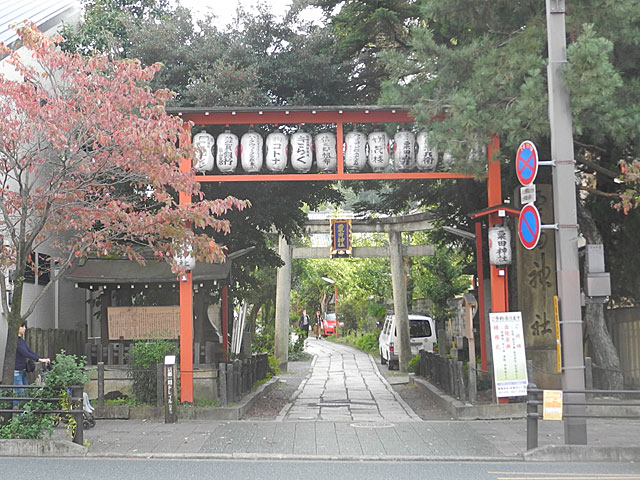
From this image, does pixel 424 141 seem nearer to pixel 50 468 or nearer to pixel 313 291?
pixel 50 468

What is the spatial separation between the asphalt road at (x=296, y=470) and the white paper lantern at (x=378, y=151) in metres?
6.86

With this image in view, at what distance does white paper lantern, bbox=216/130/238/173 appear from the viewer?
51.1 feet

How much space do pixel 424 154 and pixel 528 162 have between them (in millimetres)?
4171

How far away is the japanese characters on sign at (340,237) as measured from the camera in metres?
27.6

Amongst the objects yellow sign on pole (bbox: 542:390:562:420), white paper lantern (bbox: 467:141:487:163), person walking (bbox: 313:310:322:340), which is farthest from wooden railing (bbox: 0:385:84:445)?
person walking (bbox: 313:310:322:340)

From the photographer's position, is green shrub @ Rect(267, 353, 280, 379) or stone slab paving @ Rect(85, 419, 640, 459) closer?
stone slab paving @ Rect(85, 419, 640, 459)

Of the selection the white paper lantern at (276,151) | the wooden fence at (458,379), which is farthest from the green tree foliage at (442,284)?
the white paper lantern at (276,151)

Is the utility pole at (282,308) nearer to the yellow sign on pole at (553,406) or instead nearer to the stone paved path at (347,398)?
the stone paved path at (347,398)

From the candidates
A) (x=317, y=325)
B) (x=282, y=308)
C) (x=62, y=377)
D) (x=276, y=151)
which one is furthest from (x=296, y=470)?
(x=317, y=325)

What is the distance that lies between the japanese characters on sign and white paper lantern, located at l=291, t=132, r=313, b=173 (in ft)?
39.0

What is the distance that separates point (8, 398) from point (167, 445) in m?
2.42

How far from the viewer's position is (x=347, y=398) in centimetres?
1958

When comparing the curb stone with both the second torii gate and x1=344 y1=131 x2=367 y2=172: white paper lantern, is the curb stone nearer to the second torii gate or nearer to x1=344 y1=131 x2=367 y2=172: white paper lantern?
x1=344 y1=131 x2=367 y2=172: white paper lantern

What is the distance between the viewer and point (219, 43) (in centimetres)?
1886
